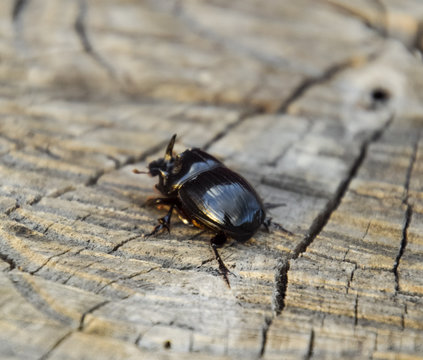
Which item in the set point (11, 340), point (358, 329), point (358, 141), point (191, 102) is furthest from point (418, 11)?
point (11, 340)

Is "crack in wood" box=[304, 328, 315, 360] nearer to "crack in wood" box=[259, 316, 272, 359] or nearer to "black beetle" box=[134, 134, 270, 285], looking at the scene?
"crack in wood" box=[259, 316, 272, 359]

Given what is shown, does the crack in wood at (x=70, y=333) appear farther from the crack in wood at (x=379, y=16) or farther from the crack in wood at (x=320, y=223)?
the crack in wood at (x=379, y=16)

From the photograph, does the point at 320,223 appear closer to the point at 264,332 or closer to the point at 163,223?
the point at 163,223

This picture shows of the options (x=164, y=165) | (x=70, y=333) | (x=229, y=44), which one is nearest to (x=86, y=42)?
(x=229, y=44)

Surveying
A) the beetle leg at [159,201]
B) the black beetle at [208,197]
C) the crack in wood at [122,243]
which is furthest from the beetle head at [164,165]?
the crack in wood at [122,243]

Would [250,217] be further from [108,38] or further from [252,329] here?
[108,38]

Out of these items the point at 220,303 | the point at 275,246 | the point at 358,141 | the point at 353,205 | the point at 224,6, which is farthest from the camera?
the point at 224,6
